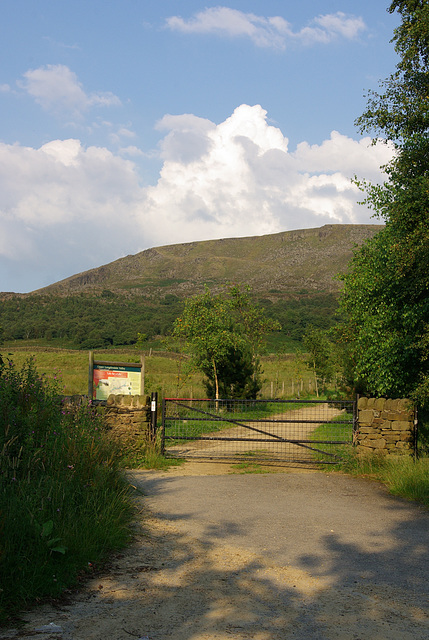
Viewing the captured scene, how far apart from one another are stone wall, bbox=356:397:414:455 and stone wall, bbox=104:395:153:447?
5.05 m

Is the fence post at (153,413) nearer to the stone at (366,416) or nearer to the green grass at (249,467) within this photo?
the green grass at (249,467)

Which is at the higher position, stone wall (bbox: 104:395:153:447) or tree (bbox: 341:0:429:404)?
tree (bbox: 341:0:429:404)

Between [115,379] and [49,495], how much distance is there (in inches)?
400

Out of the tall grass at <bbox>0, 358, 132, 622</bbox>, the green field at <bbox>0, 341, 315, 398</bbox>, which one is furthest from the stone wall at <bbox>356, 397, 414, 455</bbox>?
the green field at <bbox>0, 341, 315, 398</bbox>

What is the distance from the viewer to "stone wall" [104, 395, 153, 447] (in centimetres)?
1384

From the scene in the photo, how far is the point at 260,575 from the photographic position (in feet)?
18.1

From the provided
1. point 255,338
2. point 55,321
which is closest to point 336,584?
point 255,338

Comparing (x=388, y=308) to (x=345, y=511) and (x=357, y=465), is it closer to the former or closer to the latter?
(x=357, y=465)

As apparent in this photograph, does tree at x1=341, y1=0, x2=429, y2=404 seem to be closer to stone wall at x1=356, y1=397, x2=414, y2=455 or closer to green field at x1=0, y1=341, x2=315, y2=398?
stone wall at x1=356, y1=397, x2=414, y2=455

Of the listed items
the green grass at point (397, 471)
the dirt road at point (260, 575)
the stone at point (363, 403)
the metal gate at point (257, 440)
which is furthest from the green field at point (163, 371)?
the dirt road at point (260, 575)

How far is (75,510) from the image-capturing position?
6.04 m

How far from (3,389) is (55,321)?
12112 cm

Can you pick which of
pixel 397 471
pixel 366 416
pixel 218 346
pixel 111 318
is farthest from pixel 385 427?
pixel 111 318

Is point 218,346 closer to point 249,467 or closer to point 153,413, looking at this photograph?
point 153,413
